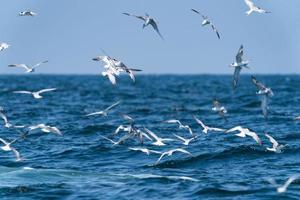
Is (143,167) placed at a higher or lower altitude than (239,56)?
lower

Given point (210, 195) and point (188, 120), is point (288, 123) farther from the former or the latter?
point (210, 195)

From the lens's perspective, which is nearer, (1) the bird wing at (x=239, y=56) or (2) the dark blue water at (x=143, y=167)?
(2) the dark blue water at (x=143, y=167)

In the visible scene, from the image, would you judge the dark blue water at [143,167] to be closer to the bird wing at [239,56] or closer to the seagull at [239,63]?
the seagull at [239,63]

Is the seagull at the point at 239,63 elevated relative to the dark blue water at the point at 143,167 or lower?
elevated

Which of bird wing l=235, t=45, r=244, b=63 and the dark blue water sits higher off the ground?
bird wing l=235, t=45, r=244, b=63

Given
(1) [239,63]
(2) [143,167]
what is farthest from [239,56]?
(2) [143,167]

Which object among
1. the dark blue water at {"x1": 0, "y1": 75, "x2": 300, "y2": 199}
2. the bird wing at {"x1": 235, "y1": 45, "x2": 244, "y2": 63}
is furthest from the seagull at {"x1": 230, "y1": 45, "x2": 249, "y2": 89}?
the dark blue water at {"x1": 0, "y1": 75, "x2": 300, "y2": 199}

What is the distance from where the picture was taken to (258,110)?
63.4 meters

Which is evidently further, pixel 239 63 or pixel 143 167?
pixel 143 167

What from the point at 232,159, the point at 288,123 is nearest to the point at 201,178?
the point at 232,159

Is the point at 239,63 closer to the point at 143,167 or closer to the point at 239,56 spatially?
the point at 239,56

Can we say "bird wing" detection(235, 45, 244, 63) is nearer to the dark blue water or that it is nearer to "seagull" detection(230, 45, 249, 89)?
"seagull" detection(230, 45, 249, 89)

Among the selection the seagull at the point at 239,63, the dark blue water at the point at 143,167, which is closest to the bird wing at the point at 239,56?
the seagull at the point at 239,63

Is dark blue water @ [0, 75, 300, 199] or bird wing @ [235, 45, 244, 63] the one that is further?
bird wing @ [235, 45, 244, 63]
